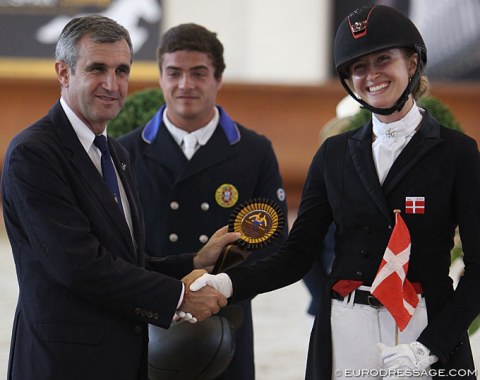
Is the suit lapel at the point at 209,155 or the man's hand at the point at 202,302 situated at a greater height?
the suit lapel at the point at 209,155

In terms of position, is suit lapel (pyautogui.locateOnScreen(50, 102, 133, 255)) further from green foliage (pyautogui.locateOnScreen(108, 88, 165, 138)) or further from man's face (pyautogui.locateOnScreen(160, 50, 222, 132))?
green foliage (pyautogui.locateOnScreen(108, 88, 165, 138))

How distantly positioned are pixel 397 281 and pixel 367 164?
0.31 meters

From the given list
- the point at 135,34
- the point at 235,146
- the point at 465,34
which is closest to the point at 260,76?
the point at 135,34

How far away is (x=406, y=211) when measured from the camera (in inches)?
85.0

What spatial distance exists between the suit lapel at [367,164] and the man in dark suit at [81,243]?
20.5 inches

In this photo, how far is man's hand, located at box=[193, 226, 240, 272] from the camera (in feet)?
8.43

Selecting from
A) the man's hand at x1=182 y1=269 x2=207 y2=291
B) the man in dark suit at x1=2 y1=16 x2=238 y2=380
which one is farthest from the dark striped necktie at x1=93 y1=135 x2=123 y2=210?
the man's hand at x1=182 y1=269 x2=207 y2=291

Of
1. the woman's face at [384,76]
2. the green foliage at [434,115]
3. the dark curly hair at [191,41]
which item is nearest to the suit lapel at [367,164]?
the woman's face at [384,76]

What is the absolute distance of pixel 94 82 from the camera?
7.72ft

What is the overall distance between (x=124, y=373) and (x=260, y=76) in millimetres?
7841

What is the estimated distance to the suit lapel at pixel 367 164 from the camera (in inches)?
85.6

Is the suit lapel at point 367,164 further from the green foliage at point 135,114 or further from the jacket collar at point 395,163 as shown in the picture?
the green foliage at point 135,114

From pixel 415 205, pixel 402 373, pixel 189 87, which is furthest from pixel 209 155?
pixel 402 373

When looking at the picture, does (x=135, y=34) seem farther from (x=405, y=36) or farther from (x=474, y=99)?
(x=405, y=36)
